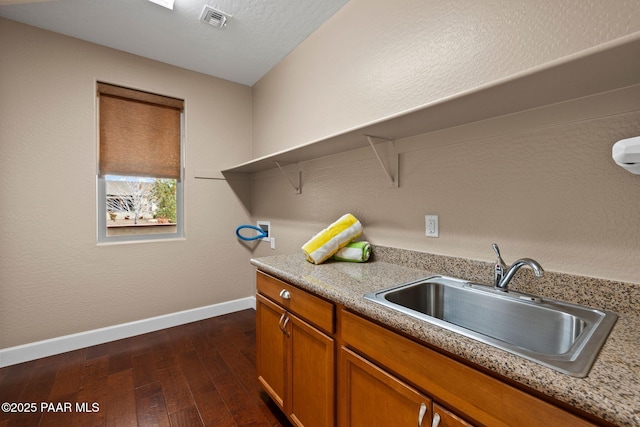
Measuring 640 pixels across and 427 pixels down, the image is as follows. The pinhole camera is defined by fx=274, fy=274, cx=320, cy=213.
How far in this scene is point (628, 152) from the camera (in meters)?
0.72

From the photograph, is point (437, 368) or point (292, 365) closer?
point (437, 368)

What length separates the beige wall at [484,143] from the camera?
0.96m

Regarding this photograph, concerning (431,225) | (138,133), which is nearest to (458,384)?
(431,225)

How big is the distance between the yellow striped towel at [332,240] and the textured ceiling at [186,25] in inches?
62.3

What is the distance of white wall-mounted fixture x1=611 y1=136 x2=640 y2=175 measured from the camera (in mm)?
707

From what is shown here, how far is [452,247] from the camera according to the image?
138 cm

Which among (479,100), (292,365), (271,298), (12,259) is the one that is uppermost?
(479,100)

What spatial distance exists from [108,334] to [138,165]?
155 cm

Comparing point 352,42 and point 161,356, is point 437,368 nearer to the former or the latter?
point 352,42

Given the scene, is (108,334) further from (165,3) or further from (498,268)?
(498,268)

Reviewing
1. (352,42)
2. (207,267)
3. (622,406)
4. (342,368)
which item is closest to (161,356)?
(207,267)

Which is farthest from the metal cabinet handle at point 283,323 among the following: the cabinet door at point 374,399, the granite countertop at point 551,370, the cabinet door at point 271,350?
the cabinet door at point 374,399

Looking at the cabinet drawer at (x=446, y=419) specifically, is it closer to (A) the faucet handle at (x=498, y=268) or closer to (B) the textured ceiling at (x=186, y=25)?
(A) the faucet handle at (x=498, y=268)

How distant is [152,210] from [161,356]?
1351mm
